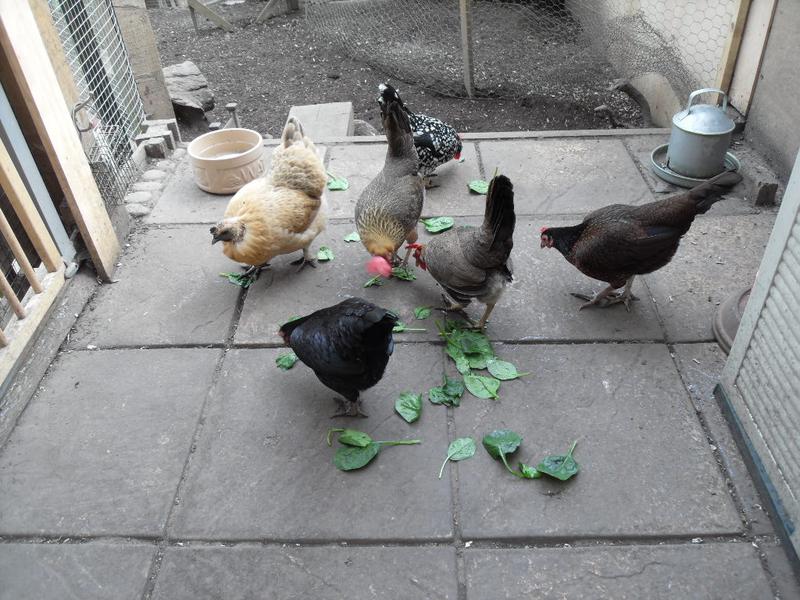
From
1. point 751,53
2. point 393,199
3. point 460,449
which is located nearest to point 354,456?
point 460,449

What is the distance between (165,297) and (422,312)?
1707 millimetres

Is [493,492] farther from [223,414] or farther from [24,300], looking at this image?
[24,300]

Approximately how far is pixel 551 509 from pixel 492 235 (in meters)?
1.39

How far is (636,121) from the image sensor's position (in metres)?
6.63

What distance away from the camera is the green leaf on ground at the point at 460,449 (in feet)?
9.71

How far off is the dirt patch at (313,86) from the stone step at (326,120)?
57 centimetres

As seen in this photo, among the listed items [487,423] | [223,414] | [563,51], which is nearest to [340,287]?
[223,414]

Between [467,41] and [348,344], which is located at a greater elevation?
[348,344]

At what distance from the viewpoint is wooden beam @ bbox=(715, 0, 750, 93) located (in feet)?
16.4

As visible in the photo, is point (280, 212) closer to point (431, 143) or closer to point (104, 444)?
point (431, 143)

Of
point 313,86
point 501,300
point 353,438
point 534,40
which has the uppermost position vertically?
point 353,438

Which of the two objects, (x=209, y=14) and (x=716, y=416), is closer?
(x=716, y=416)

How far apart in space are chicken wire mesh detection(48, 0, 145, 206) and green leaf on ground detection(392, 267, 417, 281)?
2192mm

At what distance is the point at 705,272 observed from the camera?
13.1 ft
